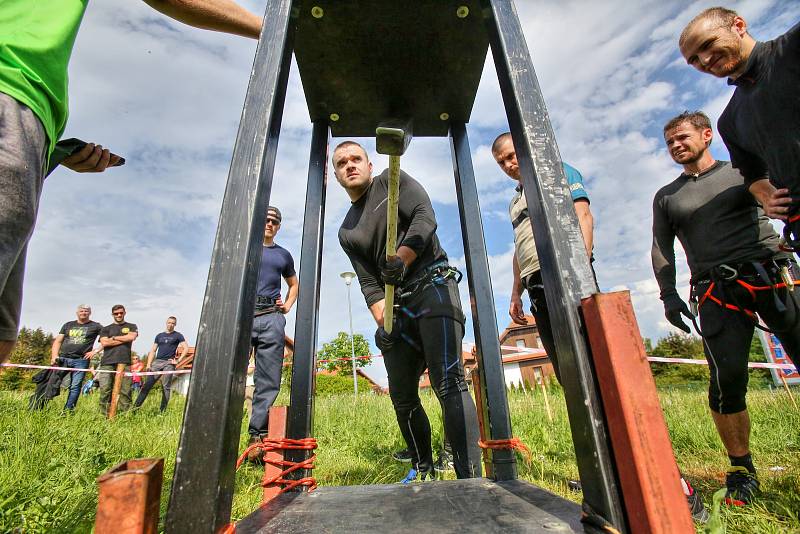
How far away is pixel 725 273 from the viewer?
6.64 feet

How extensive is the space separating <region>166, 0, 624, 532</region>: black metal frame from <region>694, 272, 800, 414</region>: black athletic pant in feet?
5.80

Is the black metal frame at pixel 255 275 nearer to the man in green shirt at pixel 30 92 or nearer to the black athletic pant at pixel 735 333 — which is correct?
the man in green shirt at pixel 30 92

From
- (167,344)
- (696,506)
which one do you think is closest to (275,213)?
(696,506)

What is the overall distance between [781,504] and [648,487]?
5.69 feet

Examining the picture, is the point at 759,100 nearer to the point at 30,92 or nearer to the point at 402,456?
the point at 30,92

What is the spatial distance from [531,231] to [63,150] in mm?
2267

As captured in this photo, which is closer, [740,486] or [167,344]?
[740,486]

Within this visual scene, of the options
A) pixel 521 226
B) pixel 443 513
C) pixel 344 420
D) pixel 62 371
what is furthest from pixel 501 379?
pixel 62 371

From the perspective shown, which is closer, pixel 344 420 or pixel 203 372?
pixel 203 372

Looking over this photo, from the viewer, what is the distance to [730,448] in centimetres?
199

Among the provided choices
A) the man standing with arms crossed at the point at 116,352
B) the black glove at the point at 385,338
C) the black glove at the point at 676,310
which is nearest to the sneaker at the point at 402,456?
the black glove at the point at 385,338

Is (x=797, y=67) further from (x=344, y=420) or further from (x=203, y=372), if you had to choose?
(x=344, y=420)

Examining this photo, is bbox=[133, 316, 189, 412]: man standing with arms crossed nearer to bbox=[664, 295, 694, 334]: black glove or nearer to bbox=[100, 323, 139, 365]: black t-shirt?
bbox=[100, 323, 139, 365]: black t-shirt

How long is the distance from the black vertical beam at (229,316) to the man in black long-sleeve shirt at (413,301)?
1.07 m
